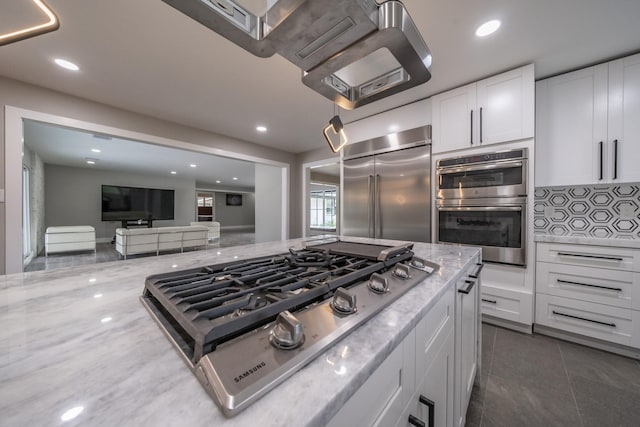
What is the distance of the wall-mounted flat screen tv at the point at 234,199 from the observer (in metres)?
12.4

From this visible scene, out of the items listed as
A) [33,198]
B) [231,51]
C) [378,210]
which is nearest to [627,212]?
[378,210]

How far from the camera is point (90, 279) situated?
2.65 feet

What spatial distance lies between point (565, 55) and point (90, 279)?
3.27 meters

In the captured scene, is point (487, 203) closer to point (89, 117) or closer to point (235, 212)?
point (89, 117)

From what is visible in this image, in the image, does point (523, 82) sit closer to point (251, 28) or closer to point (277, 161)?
point (251, 28)

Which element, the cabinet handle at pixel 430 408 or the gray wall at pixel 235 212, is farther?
the gray wall at pixel 235 212

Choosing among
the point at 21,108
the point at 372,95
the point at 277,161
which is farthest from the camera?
the point at 277,161

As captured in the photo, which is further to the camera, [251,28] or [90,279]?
[90,279]

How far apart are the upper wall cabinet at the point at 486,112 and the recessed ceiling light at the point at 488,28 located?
60 cm

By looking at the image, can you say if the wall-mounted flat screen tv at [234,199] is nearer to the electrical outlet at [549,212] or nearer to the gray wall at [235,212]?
the gray wall at [235,212]

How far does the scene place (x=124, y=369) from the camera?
13.9 inches

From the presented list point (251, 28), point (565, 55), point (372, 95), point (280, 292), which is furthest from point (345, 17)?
point (565, 55)

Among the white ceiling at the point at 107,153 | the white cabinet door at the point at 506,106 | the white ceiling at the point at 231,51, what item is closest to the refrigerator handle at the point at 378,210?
the white ceiling at the point at 231,51

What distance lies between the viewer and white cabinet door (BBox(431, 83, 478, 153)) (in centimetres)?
221
